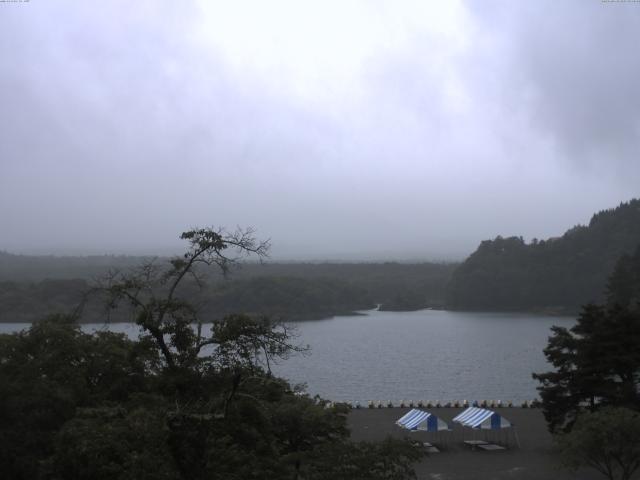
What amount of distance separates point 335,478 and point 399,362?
1068 inches

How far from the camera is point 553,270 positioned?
2596 inches

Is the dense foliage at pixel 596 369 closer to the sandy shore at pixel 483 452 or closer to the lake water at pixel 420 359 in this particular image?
the sandy shore at pixel 483 452

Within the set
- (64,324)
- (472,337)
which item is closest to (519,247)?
(472,337)

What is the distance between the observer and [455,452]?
47.9ft

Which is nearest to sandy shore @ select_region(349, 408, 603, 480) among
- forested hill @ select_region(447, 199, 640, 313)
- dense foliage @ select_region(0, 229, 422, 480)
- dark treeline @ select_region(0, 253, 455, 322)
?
dense foliage @ select_region(0, 229, 422, 480)

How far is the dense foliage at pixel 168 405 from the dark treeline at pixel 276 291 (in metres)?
13.4

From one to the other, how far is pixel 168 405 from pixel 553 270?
64416 mm

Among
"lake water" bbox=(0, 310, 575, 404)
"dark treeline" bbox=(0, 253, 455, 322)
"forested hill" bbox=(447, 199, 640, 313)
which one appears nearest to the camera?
"lake water" bbox=(0, 310, 575, 404)

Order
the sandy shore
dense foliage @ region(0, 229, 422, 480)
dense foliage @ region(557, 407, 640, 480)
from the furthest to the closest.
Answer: the sandy shore
dense foliage @ region(557, 407, 640, 480)
dense foliage @ region(0, 229, 422, 480)

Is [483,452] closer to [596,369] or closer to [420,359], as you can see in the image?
[596,369]

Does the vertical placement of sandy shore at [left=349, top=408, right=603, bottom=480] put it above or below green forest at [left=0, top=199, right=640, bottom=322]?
below

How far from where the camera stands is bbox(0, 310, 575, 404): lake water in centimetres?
2516

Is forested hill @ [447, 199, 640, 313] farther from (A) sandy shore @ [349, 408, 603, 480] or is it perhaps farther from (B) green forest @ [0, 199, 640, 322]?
(A) sandy shore @ [349, 408, 603, 480]

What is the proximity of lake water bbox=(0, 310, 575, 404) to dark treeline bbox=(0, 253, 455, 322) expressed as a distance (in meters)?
2.99
